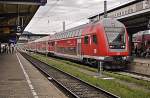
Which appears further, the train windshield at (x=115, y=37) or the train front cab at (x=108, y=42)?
the train windshield at (x=115, y=37)

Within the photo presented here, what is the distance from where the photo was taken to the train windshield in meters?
23.8

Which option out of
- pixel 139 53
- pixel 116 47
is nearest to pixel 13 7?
pixel 116 47

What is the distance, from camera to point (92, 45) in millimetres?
25359

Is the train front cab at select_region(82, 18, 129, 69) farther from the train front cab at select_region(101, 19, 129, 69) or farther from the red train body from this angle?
the red train body

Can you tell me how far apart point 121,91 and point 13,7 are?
18.8 m

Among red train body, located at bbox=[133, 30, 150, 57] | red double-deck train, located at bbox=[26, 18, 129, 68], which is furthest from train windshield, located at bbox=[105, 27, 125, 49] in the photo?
red train body, located at bbox=[133, 30, 150, 57]

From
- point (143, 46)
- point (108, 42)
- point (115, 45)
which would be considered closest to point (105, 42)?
point (108, 42)

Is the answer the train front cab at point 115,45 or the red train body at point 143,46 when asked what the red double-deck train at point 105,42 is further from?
the red train body at point 143,46

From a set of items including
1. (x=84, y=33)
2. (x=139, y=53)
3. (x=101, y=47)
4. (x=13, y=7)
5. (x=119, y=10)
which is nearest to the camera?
(x=101, y=47)

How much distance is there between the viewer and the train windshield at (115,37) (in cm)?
2380

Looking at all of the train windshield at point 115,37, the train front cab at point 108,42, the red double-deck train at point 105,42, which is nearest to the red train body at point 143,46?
the red double-deck train at point 105,42

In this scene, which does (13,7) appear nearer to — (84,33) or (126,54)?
(84,33)

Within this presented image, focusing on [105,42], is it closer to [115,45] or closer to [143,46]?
[115,45]

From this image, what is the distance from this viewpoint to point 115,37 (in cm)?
2405
